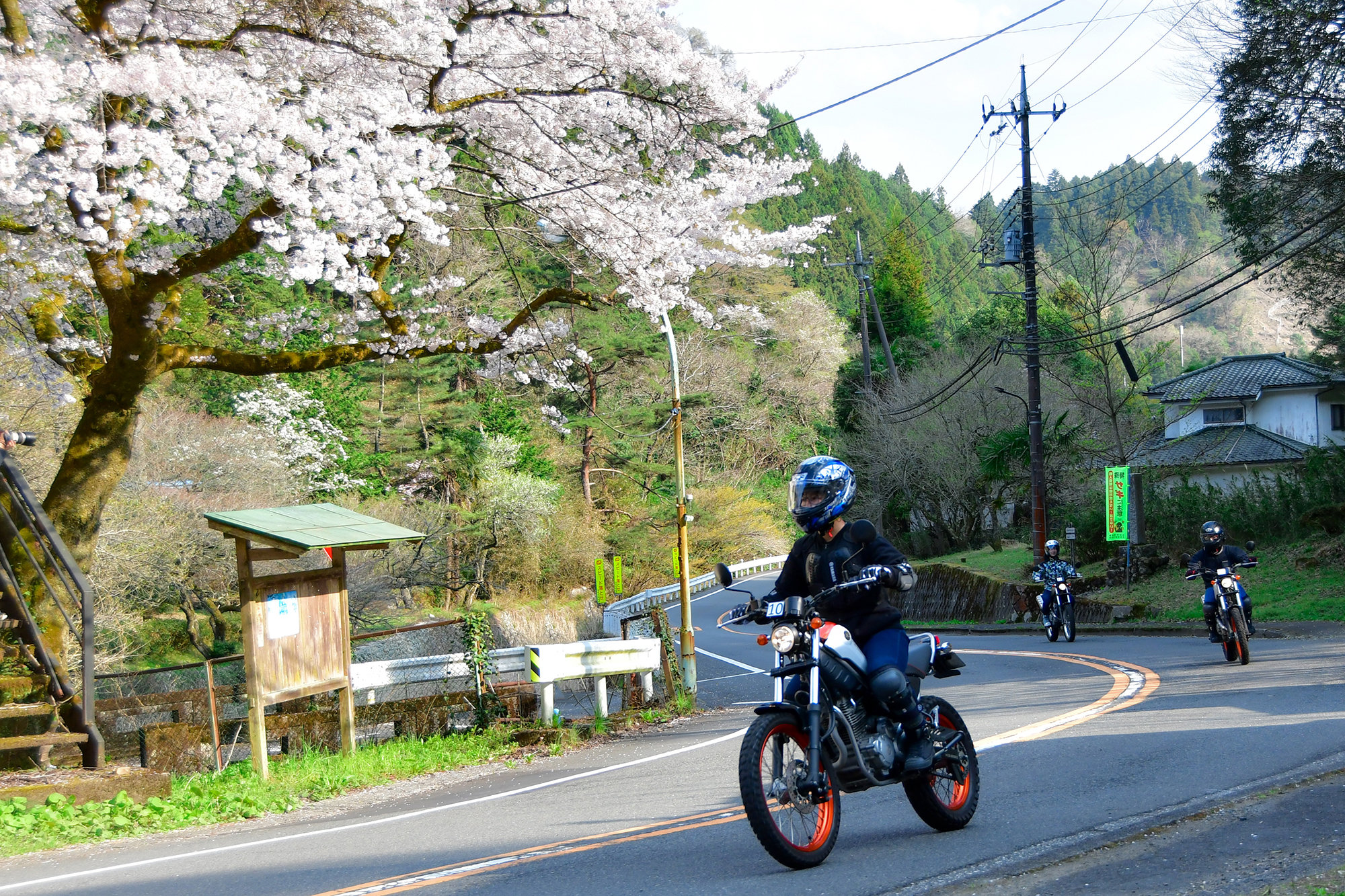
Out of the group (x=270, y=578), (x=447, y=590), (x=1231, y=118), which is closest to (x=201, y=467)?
(x=447, y=590)

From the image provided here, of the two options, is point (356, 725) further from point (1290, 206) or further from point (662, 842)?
point (1290, 206)

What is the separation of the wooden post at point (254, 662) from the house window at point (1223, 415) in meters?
46.9

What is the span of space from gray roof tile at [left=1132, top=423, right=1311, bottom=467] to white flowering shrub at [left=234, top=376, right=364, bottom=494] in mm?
29211

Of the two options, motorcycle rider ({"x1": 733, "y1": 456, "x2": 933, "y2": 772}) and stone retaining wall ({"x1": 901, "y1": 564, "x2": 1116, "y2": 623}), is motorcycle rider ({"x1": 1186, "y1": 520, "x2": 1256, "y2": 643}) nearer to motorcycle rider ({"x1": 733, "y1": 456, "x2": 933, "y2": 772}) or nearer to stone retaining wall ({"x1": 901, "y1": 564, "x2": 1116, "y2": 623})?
motorcycle rider ({"x1": 733, "y1": 456, "x2": 933, "y2": 772})

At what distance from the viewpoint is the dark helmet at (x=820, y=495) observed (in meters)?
5.89

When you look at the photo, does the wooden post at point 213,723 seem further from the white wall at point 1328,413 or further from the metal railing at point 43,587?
the white wall at point 1328,413

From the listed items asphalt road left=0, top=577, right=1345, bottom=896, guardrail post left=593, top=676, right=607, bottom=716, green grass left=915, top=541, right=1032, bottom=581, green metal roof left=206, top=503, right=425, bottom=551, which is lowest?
green grass left=915, top=541, right=1032, bottom=581

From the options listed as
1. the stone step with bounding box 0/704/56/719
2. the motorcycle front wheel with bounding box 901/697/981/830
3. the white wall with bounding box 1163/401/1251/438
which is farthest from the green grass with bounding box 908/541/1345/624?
the white wall with bounding box 1163/401/1251/438

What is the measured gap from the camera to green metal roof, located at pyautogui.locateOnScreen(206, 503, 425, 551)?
413 inches

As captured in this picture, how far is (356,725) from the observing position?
1227cm

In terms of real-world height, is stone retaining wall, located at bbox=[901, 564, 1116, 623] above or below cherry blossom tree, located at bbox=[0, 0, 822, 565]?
below

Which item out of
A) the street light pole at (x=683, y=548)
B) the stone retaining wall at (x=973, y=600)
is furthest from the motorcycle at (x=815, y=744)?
the stone retaining wall at (x=973, y=600)

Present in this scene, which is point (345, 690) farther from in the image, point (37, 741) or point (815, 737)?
point (815, 737)

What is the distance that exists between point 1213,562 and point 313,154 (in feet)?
40.1
